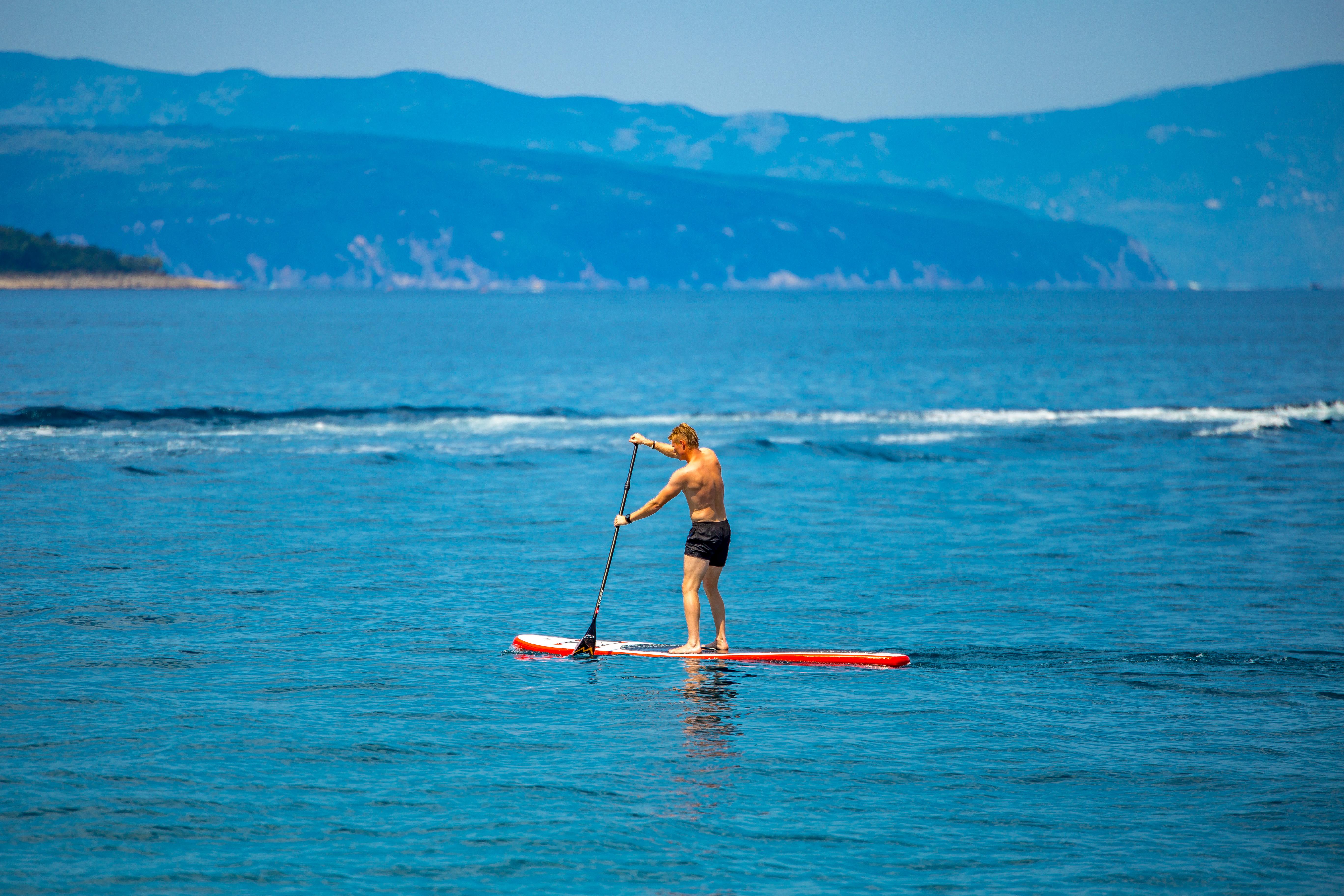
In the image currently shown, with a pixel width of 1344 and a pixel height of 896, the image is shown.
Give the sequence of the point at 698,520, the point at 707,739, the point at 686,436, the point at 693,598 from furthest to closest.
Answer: the point at 693,598 → the point at 698,520 → the point at 686,436 → the point at 707,739

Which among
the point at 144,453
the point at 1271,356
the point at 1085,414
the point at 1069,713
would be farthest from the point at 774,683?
the point at 1271,356

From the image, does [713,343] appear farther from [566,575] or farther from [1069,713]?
[1069,713]

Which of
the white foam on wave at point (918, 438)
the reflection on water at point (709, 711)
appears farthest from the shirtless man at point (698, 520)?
the white foam on wave at point (918, 438)

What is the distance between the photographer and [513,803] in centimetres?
1112

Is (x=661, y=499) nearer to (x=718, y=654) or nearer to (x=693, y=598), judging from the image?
(x=693, y=598)

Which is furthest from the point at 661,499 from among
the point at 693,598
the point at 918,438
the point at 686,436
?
the point at 918,438

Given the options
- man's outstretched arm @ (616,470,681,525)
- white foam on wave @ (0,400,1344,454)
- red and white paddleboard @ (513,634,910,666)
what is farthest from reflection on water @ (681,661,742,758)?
white foam on wave @ (0,400,1344,454)

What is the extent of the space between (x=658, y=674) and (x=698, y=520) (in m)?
1.95

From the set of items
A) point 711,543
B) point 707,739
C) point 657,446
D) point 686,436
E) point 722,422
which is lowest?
point 707,739

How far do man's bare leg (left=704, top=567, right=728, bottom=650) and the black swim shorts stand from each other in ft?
0.44

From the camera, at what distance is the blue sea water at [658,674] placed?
10.2 metres

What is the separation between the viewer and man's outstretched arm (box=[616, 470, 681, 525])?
14.9 m

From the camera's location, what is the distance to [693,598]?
618 inches

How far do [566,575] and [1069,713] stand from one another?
988 cm
